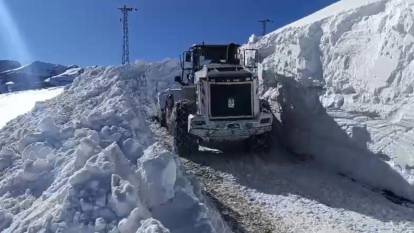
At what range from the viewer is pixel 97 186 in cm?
541

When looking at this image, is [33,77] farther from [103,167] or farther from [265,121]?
[103,167]

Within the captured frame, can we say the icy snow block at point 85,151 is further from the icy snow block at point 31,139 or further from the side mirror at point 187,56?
the side mirror at point 187,56

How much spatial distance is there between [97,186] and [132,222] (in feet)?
2.50

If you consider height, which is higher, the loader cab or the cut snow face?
the loader cab

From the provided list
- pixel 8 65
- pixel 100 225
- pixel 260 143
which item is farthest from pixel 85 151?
pixel 8 65

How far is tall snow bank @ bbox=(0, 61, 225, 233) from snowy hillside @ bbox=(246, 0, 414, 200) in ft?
15.8

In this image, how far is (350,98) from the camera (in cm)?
1126

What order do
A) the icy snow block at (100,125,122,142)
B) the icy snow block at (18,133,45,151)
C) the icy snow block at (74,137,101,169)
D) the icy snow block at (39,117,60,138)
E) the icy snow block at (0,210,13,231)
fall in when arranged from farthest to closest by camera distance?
the icy snow block at (39,117,60,138) < the icy snow block at (18,133,45,151) < the icy snow block at (100,125,122,142) < the icy snow block at (74,137,101,169) < the icy snow block at (0,210,13,231)

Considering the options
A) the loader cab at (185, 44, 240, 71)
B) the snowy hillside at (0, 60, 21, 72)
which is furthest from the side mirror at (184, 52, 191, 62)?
the snowy hillside at (0, 60, 21, 72)

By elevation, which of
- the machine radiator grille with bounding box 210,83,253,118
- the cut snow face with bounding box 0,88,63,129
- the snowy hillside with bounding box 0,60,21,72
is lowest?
the cut snow face with bounding box 0,88,63,129

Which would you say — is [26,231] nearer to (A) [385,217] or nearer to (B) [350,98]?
(A) [385,217]

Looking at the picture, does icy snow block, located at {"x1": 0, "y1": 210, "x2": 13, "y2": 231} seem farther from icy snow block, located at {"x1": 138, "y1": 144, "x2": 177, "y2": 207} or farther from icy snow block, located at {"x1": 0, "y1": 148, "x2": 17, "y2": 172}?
icy snow block, located at {"x1": 0, "y1": 148, "x2": 17, "y2": 172}

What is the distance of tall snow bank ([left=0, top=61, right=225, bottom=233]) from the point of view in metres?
4.99

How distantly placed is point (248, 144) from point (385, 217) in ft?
17.5
